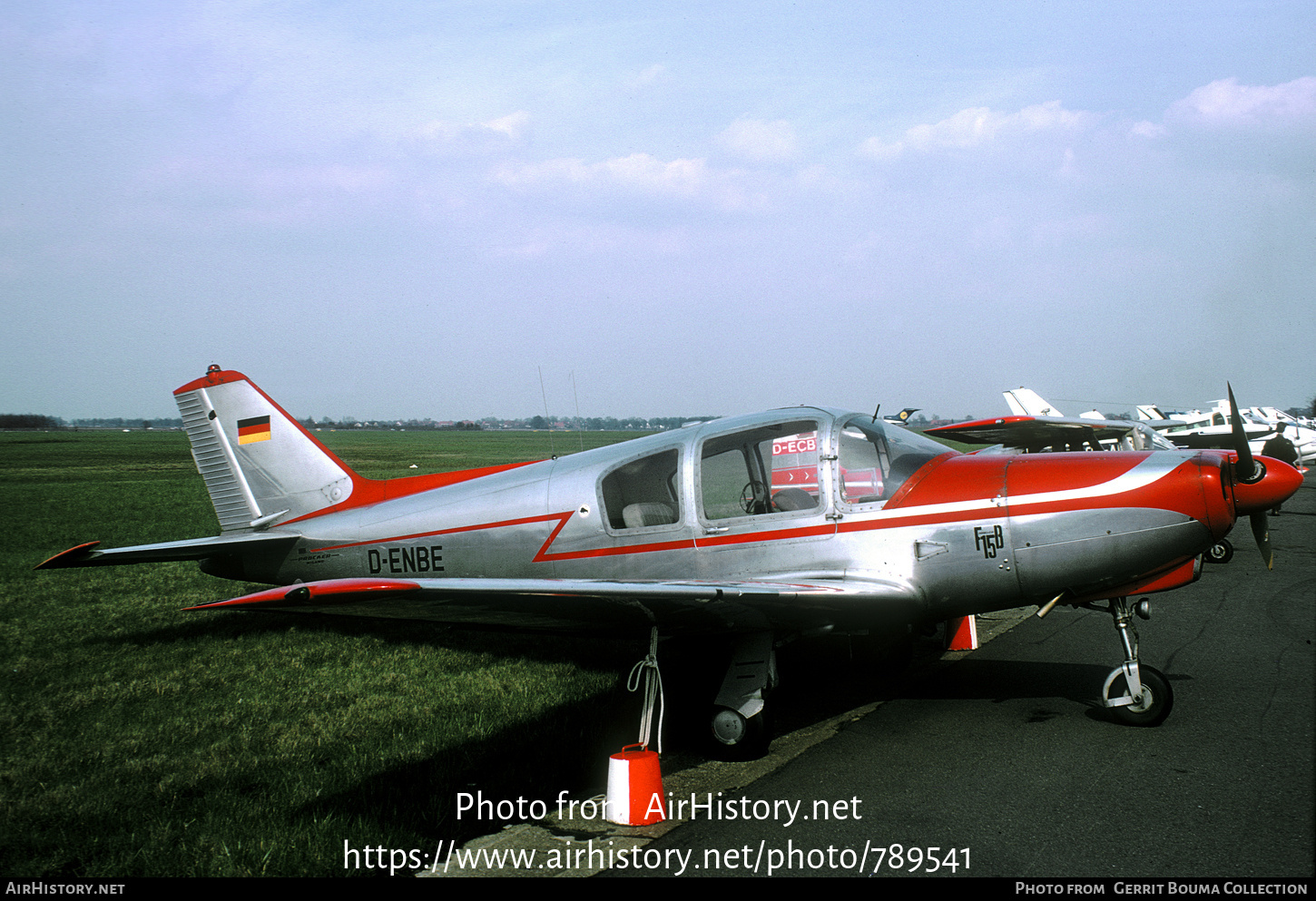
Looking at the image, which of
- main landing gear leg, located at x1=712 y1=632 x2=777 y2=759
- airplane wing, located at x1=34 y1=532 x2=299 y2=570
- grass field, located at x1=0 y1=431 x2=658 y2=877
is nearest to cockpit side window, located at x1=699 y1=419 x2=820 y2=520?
main landing gear leg, located at x1=712 y1=632 x2=777 y2=759

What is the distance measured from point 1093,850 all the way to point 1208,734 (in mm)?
1845

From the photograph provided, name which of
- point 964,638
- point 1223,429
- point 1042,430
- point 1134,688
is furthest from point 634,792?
point 1223,429

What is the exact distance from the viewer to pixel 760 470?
5.52 m

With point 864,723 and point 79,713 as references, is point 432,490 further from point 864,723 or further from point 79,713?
point 864,723

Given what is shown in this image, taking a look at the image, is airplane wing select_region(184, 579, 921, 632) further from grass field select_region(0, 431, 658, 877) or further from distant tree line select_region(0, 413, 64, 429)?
distant tree line select_region(0, 413, 64, 429)

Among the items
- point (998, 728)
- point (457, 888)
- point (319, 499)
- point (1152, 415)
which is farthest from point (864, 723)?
point (1152, 415)

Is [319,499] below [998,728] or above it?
above

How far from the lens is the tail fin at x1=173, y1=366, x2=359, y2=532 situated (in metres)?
Answer: 7.36

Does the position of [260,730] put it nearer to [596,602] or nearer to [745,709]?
[596,602]

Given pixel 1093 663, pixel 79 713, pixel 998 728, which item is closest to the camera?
pixel 998 728

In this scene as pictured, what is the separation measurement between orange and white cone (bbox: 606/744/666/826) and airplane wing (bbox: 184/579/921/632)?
76cm

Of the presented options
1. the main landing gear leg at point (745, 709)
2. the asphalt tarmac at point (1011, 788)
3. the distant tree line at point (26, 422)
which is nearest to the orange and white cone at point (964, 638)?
the asphalt tarmac at point (1011, 788)

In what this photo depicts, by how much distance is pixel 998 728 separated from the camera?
4.93m

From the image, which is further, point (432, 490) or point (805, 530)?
point (432, 490)
